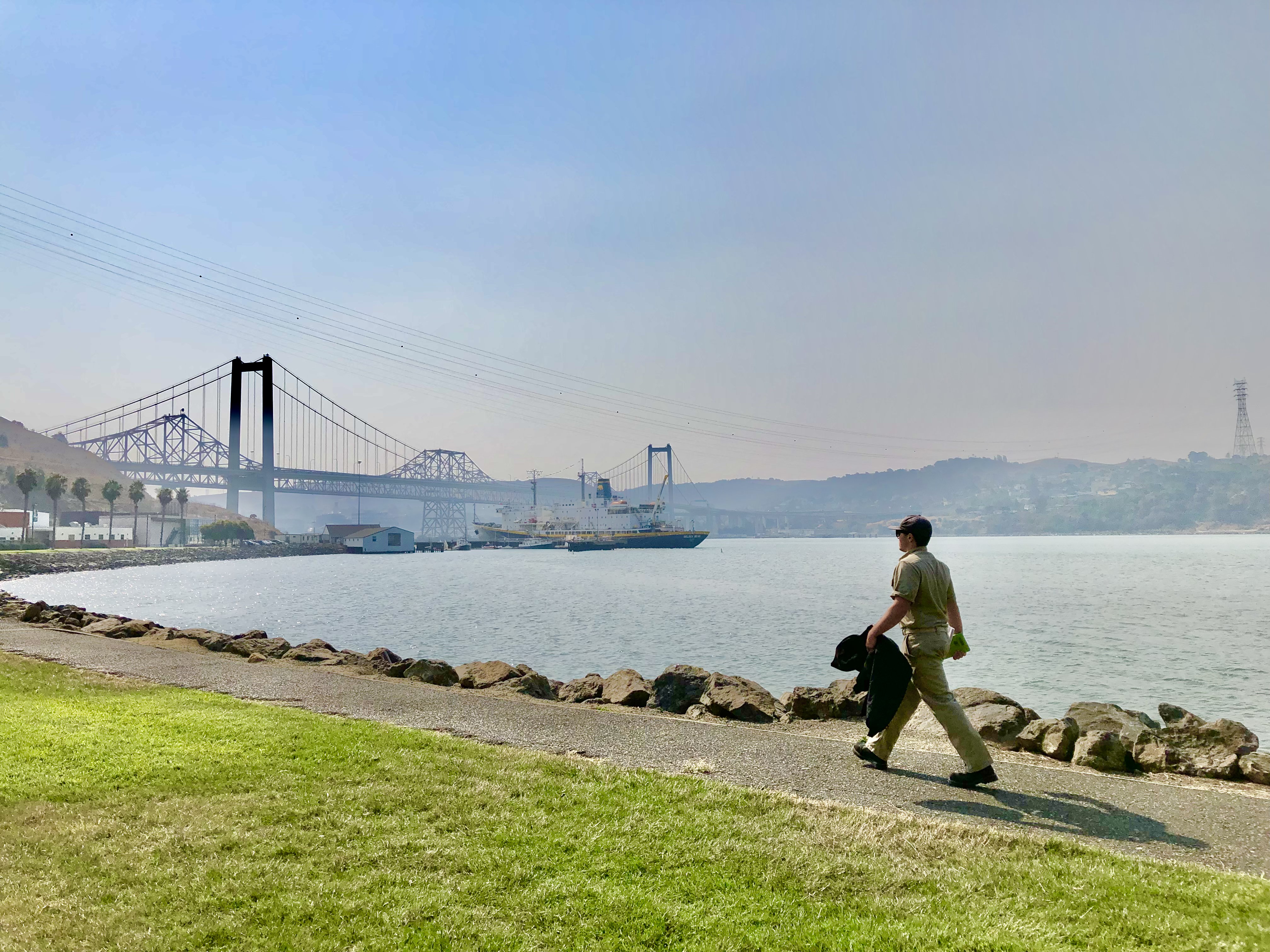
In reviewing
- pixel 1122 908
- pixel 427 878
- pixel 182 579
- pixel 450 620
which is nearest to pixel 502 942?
pixel 427 878

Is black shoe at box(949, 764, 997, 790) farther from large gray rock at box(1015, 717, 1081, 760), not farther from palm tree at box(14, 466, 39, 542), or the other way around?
palm tree at box(14, 466, 39, 542)

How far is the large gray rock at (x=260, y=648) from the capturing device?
1277 centimetres

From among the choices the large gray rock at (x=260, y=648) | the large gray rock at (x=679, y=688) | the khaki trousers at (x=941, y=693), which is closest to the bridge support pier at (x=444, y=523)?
the large gray rock at (x=260, y=648)

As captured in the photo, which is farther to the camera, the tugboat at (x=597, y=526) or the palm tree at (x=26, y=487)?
the tugboat at (x=597, y=526)

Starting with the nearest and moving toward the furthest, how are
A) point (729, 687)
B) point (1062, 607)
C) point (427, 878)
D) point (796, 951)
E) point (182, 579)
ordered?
point (796, 951)
point (427, 878)
point (729, 687)
point (1062, 607)
point (182, 579)

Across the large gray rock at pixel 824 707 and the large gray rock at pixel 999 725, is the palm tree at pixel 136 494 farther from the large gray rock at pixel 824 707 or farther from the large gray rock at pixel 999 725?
the large gray rock at pixel 999 725

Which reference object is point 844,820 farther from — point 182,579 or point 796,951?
point 182,579

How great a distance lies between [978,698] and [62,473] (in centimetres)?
15038

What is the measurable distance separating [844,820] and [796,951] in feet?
4.51

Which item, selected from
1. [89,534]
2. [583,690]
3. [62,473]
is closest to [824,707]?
[583,690]

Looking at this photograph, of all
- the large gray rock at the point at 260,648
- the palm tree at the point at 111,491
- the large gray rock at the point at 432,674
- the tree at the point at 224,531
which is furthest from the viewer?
the tree at the point at 224,531

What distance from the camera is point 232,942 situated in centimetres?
292

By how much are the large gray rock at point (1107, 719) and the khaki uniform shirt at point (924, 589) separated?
9.34 feet

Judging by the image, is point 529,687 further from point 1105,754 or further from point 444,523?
point 444,523
